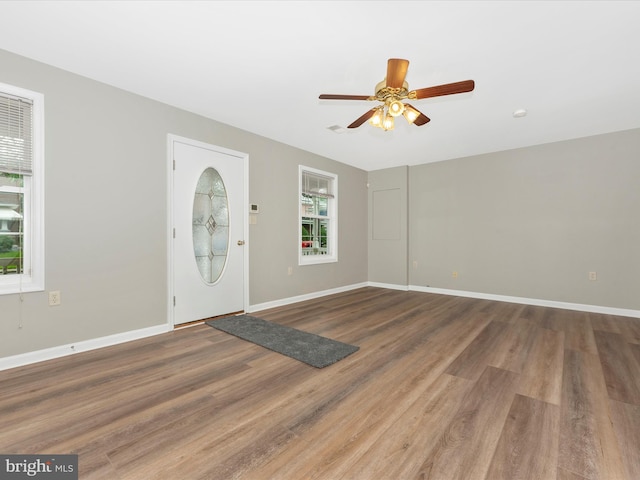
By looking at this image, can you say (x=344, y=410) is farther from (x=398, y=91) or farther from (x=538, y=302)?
(x=538, y=302)

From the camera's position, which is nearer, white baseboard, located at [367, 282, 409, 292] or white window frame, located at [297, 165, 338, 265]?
white window frame, located at [297, 165, 338, 265]

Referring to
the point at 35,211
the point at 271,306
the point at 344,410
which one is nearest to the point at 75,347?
the point at 35,211

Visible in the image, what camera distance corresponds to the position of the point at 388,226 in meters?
6.18

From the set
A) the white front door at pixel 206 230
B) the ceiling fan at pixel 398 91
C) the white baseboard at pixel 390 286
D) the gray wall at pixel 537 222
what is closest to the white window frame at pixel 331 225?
the white baseboard at pixel 390 286

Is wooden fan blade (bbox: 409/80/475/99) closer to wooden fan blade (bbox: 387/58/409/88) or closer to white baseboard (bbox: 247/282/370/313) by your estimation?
wooden fan blade (bbox: 387/58/409/88)

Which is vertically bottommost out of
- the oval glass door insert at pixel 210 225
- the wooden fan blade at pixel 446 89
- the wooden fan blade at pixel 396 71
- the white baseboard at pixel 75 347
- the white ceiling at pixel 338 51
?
the white baseboard at pixel 75 347

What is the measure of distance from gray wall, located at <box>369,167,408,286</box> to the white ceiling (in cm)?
242

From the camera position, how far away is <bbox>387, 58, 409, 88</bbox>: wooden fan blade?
1.99 m

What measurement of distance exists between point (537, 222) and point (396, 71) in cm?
404

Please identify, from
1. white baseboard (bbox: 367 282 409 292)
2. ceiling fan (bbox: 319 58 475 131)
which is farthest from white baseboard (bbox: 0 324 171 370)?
white baseboard (bbox: 367 282 409 292)

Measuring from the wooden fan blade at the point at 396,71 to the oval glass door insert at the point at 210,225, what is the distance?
8.18ft

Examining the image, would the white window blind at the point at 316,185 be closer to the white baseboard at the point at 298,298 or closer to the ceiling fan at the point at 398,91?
the white baseboard at the point at 298,298

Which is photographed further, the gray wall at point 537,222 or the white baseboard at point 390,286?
the white baseboard at point 390,286

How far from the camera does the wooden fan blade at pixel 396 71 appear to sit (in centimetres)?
199
